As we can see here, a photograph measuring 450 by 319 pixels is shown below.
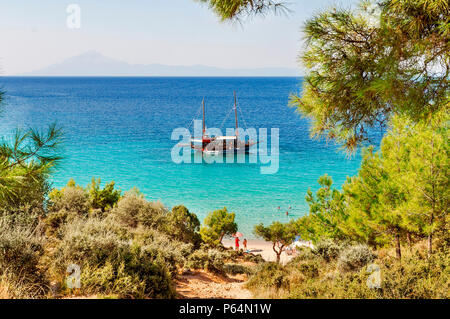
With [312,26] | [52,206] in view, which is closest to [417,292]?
[312,26]

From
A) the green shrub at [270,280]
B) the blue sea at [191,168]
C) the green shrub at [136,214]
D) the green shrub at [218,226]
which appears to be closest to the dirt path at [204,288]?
the green shrub at [270,280]

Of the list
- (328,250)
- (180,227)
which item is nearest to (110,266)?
(328,250)

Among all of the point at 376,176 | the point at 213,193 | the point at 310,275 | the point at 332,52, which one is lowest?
the point at 213,193

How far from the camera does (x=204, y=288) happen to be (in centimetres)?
749

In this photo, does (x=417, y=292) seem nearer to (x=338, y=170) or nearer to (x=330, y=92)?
(x=330, y=92)

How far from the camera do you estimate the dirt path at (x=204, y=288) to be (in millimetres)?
6805

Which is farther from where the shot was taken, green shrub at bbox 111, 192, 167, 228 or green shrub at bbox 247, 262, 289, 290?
green shrub at bbox 111, 192, 167, 228

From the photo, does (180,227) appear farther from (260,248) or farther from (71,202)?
(260,248)

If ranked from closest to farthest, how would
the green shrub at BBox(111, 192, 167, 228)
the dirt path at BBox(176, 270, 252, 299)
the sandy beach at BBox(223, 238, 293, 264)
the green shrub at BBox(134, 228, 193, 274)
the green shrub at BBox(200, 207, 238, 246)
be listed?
the dirt path at BBox(176, 270, 252, 299), the green shrub at BBox(134, 228, 193, 274), the green shrub at BBox(111, 192, 167, 228), the green shrub at BBox(200, 207, 238, 246), the sandy beach at BBox(223, 238, 293, 264)

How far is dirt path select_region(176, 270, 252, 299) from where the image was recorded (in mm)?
6805

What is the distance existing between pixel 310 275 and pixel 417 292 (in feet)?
9.95

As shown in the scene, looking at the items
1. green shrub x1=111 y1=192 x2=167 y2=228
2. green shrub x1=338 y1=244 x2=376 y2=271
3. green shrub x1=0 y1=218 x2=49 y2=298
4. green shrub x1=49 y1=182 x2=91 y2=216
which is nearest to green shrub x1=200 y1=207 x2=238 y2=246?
green shrub x1=111 y1=192 x2=167 y2=228

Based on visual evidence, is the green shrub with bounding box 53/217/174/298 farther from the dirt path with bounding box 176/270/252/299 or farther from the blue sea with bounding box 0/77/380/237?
the blue sea with bounding box 0/77/380/237

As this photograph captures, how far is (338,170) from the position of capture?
114 ft
